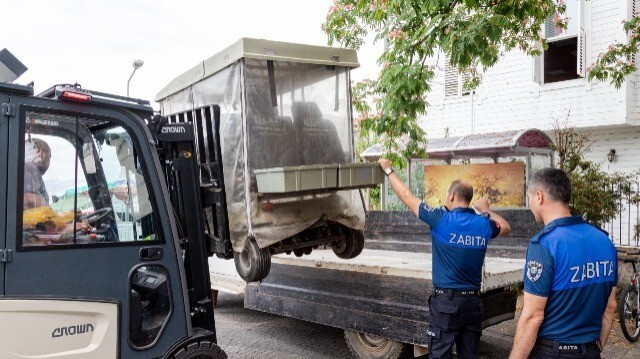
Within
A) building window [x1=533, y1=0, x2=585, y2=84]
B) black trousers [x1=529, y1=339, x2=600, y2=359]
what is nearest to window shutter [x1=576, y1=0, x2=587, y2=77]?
building window [x1=533, y1=0, x2=585, y2=84]

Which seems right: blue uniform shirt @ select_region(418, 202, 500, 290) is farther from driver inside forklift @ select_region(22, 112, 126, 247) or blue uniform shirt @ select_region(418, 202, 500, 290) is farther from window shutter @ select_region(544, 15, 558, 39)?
window shutter @ select_region(544, 15, 558, 39)

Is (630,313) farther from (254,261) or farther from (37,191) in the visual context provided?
(37,191)

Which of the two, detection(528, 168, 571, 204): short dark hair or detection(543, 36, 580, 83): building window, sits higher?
detection(543, 36, 580, 83): building window

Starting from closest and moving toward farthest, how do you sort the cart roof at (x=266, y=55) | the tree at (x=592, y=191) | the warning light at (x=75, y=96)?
the warning light at (x=75, y=96) < the cart roof at (x=266, y=55) < the tree at (x=592, y=191)

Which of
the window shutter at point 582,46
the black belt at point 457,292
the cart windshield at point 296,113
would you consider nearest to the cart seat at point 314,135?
the cart windshield at point 296,113

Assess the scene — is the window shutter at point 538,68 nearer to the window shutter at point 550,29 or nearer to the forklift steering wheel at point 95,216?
the window shutter at point 550,29

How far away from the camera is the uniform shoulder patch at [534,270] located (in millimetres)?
2613

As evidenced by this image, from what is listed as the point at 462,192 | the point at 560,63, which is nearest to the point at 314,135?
the point at 462,192

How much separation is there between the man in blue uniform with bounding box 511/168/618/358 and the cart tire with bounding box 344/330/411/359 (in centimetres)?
255

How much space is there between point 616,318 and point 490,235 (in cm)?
455

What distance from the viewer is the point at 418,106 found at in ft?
20.6

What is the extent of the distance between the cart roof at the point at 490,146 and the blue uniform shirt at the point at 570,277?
7.79m

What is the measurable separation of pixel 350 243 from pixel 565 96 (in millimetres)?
9207

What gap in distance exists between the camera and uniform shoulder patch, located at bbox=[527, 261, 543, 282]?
261 cm
